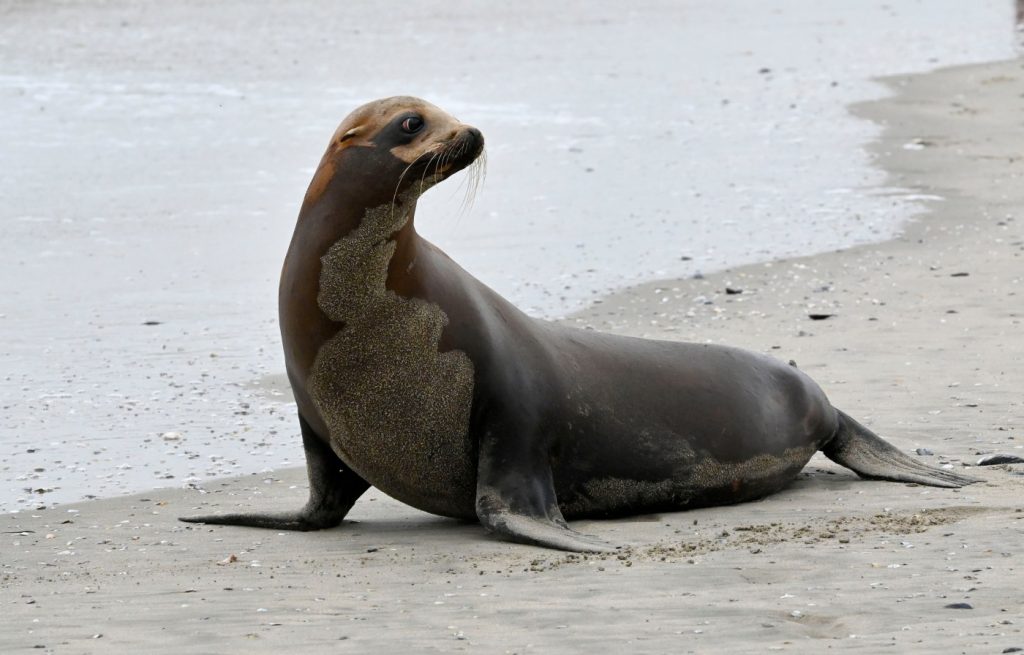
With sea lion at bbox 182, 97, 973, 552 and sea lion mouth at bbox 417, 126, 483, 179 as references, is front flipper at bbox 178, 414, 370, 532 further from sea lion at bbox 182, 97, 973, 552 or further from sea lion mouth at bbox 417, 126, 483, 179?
sea lion mouth at bbox 417, 126, 483, 179

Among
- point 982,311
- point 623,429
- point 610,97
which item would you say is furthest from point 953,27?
point 623,429

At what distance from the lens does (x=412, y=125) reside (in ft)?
19.6

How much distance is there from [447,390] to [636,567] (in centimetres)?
101

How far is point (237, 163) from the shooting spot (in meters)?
16.7

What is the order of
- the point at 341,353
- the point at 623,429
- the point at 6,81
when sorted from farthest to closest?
the point at 6,81, the point at 623,429, the point at 341,353

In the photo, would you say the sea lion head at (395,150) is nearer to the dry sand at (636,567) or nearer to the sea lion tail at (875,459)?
the dry sand at (636,567)

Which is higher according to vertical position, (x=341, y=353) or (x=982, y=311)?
(x=341, y=353)

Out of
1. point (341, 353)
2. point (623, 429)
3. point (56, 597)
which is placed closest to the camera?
point (56, 597)

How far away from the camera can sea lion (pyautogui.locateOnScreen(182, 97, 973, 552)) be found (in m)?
6.02

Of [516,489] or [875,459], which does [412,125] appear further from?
[875,459]

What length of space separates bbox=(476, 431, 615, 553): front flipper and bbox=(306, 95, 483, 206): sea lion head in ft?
2.90

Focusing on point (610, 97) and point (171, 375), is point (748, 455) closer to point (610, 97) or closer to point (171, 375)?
point (171, 375)

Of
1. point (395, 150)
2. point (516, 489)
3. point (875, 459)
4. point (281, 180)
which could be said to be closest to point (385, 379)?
point (516, 489)

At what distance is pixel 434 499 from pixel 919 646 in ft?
7.39
